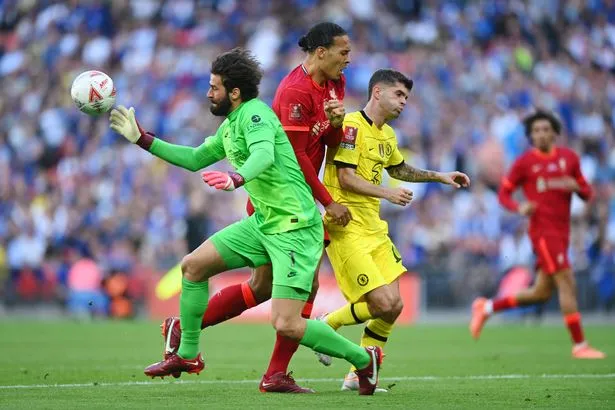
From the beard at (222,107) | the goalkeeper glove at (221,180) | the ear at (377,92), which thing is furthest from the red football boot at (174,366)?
the ear at (377,92)

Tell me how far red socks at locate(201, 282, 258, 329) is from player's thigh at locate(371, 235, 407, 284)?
1017 millimetres

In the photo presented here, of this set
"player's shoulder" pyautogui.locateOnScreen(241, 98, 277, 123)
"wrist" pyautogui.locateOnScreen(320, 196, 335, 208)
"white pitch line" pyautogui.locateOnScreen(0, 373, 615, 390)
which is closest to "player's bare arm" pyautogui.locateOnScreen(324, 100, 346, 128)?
"player's shoulder" pyautogui.locateOnScreen(241, 98, 277, 123)

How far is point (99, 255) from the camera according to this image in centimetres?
2267

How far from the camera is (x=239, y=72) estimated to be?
866cm

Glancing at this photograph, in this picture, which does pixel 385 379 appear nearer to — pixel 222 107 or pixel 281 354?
pixel 281 354

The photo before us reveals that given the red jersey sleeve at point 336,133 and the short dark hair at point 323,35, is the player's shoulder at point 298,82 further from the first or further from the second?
the red jersey sleeve at point 336,133

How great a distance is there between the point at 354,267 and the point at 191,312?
1.32m

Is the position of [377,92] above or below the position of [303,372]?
above

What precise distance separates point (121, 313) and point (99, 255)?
1309mm

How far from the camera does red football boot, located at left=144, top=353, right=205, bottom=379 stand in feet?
28.6

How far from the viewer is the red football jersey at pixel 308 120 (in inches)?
349

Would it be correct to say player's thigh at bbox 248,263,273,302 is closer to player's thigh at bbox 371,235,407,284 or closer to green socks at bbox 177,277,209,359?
green socks at bbox 177,277,209,359

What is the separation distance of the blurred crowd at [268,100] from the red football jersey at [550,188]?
24.0ft

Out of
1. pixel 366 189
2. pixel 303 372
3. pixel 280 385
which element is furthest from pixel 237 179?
pixel 303 372
